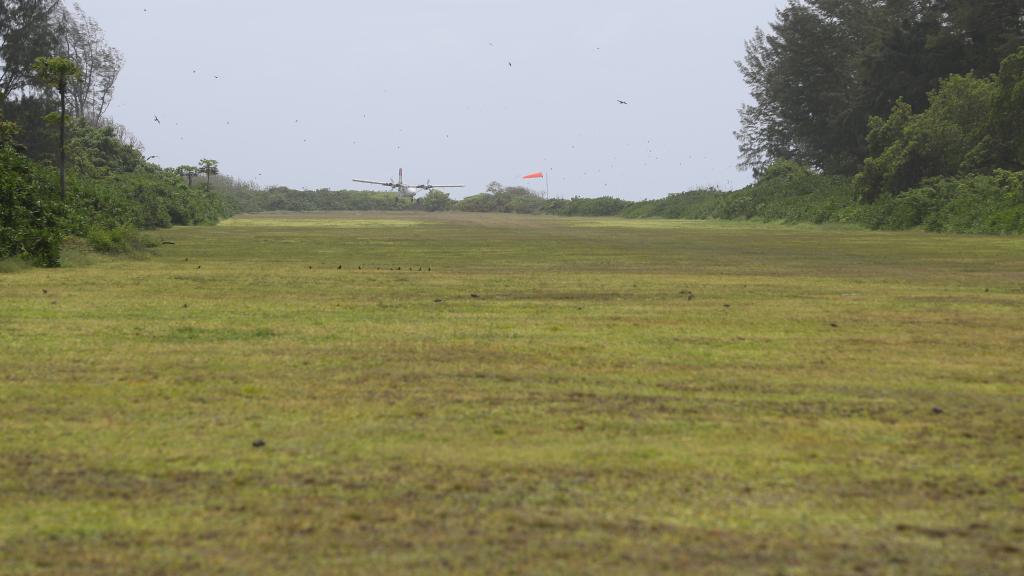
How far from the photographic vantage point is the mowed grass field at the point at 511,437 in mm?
3811

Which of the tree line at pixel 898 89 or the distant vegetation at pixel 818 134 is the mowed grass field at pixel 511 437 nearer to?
the distant vegetation at pixel 818 134

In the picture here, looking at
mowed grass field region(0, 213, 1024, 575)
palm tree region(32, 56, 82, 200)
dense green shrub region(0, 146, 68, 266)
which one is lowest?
mowed grass field region(0, 213, 1024, 575)

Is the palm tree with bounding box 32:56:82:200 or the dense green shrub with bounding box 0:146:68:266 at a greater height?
the palm tree with bounding box 32:56:82:200

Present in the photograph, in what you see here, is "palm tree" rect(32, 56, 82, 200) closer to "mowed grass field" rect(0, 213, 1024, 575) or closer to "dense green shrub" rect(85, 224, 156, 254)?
"dense green shrub" rect(85, 224, 156, 254)

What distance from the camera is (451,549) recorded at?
3.77m

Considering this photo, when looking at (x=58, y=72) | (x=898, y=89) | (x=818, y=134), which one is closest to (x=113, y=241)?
(x=58, y=72)

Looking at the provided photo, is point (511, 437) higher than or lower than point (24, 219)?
lower

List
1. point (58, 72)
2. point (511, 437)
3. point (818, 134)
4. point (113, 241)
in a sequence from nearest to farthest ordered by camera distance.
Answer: point (511, 437) < point (113, 241) < point (58, 72) < point (818, 134)

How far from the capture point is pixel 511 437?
215 inches

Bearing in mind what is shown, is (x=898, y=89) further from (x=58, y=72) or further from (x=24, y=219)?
(x=24, y=219)

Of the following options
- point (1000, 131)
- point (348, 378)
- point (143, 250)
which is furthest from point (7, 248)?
point (1000, 131)

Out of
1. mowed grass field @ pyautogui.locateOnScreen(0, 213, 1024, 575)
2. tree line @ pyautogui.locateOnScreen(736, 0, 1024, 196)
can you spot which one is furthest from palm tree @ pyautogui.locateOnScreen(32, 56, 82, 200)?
tree line @ pyautogui.locateOnScreen(736, 0, 1024, 196)

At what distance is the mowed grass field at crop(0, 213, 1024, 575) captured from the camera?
3.81 meters

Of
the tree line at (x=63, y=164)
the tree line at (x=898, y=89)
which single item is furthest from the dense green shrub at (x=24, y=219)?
Answer: the tree line at (x=898, y=89)
